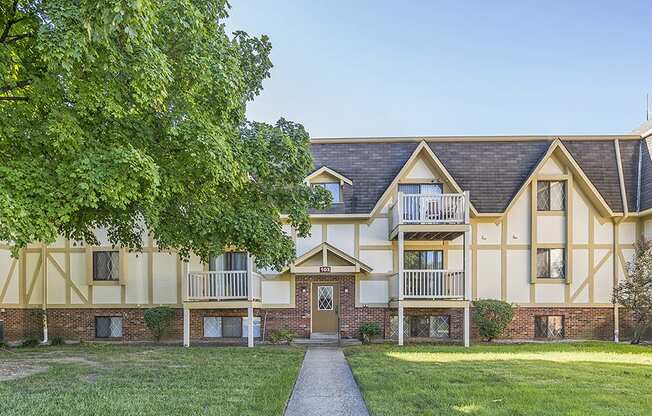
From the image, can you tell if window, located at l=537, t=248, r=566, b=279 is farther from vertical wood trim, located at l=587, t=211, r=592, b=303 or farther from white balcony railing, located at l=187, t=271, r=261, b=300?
white balcony railing, located at l=187, t=271, r=261, b=300

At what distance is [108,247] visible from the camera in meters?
18.1

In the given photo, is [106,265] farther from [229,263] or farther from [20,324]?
[229,263]

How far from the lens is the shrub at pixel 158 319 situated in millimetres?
17219

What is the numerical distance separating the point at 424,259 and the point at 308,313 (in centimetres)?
491

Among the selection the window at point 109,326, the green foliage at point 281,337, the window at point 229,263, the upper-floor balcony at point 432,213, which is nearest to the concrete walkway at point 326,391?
the green foliage at point 281,337

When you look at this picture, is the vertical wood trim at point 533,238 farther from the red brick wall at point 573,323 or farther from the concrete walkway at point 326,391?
the concrete walkway at point 326,391

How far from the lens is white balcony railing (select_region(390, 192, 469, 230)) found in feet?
53.2

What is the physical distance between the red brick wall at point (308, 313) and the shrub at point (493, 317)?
3367 millimetres

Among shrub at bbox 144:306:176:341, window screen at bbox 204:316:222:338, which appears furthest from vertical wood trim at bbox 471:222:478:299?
shrub at bbox 144:306:176:341

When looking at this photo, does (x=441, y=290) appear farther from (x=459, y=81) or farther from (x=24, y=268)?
(x=24, y=268)

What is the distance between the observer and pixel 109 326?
1823 cm

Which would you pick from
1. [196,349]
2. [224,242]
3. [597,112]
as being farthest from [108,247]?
[597,112]

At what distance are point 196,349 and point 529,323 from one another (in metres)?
12.0

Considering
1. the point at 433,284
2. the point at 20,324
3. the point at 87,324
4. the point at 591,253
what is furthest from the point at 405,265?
the point at 20,324
